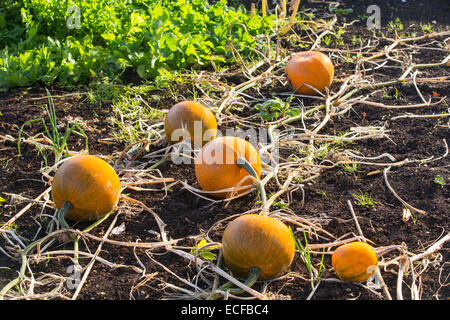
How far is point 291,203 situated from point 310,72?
150cm

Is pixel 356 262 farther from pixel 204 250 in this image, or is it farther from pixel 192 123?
pixel 192 123

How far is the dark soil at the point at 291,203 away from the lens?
2.55 metres

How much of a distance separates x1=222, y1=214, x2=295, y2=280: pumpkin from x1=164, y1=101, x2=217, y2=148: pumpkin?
3.53 feet

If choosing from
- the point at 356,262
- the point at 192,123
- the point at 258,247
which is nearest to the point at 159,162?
the point at 192,123

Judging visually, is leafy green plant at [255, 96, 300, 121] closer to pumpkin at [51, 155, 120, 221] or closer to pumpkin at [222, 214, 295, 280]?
pumpkin at [51, 155, 120, 221]

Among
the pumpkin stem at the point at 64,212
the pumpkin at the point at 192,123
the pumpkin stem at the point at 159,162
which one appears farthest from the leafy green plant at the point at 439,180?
the pumpkin stem at the point at 64,212

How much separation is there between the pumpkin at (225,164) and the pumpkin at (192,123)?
41 centimetres

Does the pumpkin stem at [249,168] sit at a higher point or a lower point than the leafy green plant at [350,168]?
higher

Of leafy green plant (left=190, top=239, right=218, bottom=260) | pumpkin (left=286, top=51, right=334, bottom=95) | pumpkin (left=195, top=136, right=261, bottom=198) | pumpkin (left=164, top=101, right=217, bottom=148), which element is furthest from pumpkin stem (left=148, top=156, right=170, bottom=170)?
pumpkin (left=286, top=51, right=334, bottom=95)

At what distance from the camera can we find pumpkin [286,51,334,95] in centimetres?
428

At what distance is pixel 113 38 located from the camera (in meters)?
4.67

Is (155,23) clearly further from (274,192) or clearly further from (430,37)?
(430,37)

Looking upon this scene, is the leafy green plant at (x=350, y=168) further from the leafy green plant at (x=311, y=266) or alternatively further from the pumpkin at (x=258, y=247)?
the pumpkin at (x=258, y=247)

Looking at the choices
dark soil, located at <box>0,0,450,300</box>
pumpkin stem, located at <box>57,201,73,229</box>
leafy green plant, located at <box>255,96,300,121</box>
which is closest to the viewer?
dark soil, located at <box>0,0,450,300</box>
